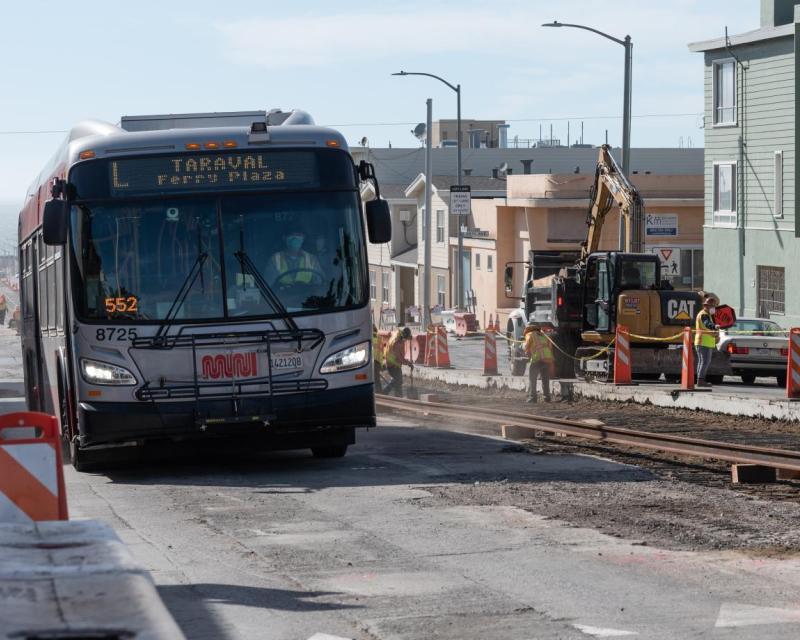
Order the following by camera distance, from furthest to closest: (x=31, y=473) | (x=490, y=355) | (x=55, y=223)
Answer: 1. (x=490, y=355)
2. (x=55, y=223)
3. (x=31, y=473)

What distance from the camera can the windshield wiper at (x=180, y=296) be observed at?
45.3 feet

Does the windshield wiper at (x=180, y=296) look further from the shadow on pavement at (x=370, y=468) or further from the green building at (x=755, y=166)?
the green building at (x=755, y=166)

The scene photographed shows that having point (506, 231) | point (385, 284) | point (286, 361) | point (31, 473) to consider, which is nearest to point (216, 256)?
point (286, 361)

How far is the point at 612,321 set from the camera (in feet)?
101

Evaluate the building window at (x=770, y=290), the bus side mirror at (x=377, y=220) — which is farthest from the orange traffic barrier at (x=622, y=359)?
the building window at (x=770, y=290)

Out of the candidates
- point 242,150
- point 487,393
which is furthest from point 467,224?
point 242,150

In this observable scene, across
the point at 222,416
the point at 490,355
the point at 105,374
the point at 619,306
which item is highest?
the point at 105,374

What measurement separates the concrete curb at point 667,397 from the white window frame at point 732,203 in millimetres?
16394

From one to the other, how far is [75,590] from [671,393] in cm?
1952

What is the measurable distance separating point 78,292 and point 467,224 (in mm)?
57486

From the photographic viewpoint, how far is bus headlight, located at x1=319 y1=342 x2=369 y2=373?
14.2 metres

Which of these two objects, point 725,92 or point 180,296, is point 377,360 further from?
point 725,92

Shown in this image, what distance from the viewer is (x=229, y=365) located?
45.9 feet

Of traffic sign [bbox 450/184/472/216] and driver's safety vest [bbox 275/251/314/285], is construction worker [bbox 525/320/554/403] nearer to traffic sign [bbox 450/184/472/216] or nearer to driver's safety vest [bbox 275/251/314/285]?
driver's safety vest [bbox 275/251/314/285]
